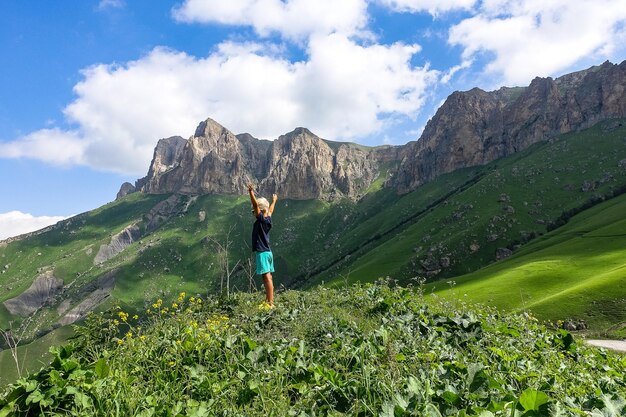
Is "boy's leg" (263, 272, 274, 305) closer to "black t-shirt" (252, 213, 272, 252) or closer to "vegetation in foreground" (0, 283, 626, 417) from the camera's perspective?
"black t-shirt" (252, 213, 272, 252)

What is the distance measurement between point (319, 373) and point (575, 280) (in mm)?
85580

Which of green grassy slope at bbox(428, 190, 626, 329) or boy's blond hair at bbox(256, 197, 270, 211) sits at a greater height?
boy's blond hair at bbox(256, 197, 270, 211)

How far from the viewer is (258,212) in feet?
50.2

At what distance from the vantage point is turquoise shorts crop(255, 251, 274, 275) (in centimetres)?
1507

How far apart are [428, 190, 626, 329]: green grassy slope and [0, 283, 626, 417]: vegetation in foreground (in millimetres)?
13265

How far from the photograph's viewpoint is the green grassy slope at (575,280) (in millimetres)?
52938

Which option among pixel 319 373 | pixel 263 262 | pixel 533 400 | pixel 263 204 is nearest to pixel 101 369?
pixel 319 373

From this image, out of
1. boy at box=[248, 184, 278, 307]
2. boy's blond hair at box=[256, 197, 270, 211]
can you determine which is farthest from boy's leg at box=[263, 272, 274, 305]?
boy's blond hair at box=[256, 197, 270, 211]

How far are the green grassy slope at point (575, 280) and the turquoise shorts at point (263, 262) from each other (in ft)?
41.3

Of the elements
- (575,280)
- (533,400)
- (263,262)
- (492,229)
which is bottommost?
(575,280)

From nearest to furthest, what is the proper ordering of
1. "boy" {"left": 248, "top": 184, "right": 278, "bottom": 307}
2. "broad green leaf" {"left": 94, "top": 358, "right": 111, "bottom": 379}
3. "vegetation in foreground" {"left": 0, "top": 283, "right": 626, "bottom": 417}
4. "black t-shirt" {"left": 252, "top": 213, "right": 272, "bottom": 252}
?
1. "vegetation in foreground" {"left": 0, "top": 283, "right": 626, "bottom": 417}
2. "broad green leaf" {"left": 94, "top": 358, "right": 111, "bottom": 379}
3. "boy" {"left": 248, "top": 184, "right": 278, "bottom": 307}
4. "black t-shirt" {"left": 252, "top": 213, "right": 272, "bottom": 252}

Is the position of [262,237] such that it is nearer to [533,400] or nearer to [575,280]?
[533,400]

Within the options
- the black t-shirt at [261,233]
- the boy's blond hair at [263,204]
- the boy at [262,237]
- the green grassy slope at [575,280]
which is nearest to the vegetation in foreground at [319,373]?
the boy at [262,237]

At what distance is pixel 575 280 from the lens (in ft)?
242
